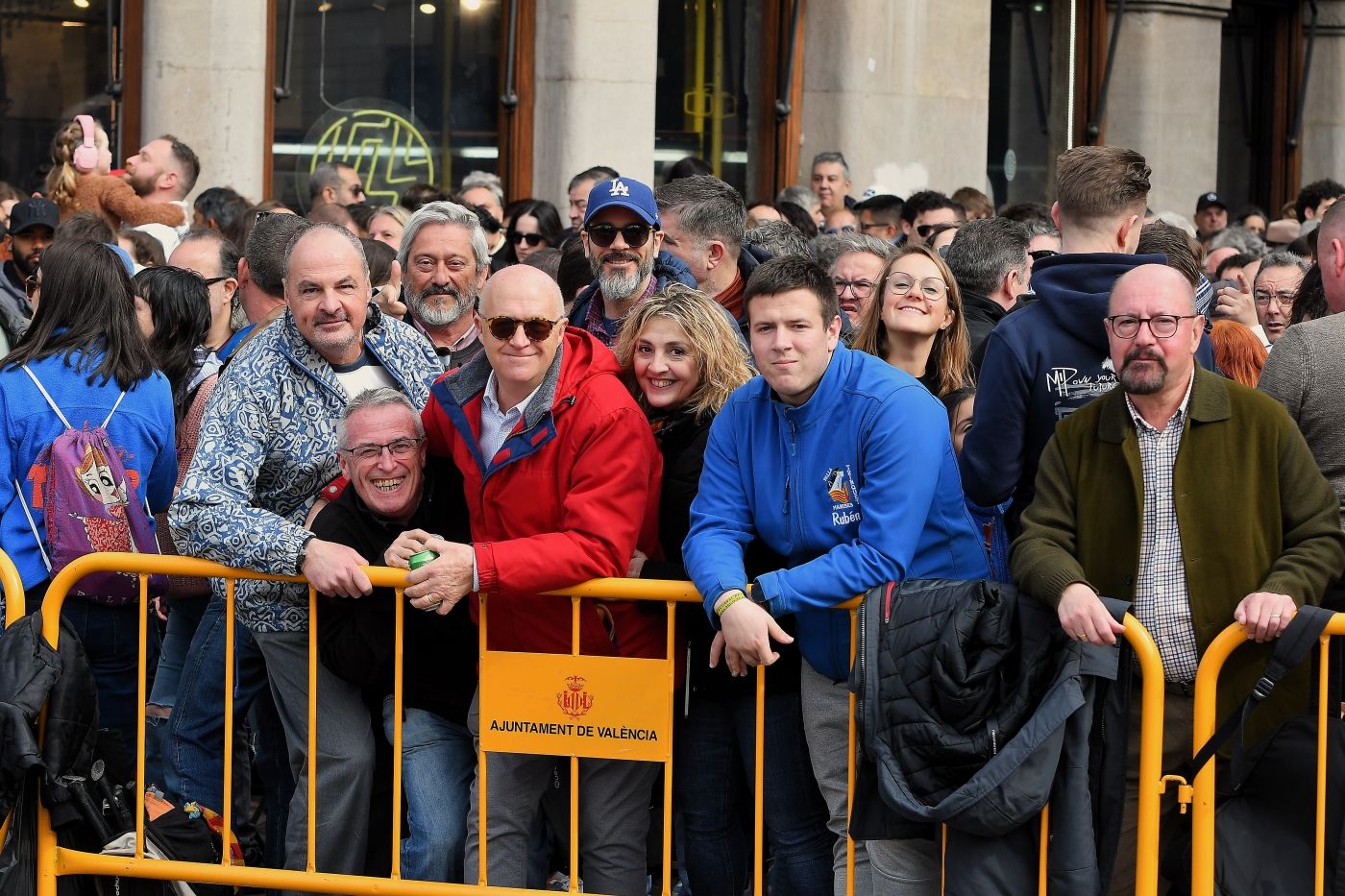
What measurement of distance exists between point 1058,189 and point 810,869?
204cm

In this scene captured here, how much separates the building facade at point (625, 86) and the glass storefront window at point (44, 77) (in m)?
0.01

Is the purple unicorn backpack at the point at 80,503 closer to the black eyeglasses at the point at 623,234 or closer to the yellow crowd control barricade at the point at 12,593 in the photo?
the yellow crowd control barricade at the point at 12,593

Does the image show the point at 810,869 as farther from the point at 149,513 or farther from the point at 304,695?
the point at 149,513

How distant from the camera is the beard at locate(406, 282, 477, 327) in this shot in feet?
21.2

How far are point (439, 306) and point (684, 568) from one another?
201 cm

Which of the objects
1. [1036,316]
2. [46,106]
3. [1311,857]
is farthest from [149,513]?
[46,106]

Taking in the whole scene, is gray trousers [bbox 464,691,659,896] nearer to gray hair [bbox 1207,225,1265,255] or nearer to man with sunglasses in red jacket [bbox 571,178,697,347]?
man with sunglasses in red jacket [bbox 571,178,697,347]

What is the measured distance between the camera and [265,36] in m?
11.9

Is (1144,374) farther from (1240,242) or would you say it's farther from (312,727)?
(1240,242)

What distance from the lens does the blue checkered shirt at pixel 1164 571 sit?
14.4 feet

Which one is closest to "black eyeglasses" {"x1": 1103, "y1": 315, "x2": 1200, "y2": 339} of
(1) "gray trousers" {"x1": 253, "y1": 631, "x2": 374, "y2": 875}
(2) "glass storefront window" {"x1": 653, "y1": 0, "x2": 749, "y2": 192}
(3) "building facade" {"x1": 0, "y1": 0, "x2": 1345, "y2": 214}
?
(1) "gray trousers" {"x1": 253, "y1": 631, "x2": 374, "y2": 875}

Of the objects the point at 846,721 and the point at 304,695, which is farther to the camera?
the point at 304,695

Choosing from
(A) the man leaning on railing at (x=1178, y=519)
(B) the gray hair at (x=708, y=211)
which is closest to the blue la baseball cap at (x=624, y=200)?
(B) the gray hair at (x=708, y=211)

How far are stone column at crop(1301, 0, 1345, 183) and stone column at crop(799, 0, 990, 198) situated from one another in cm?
482
